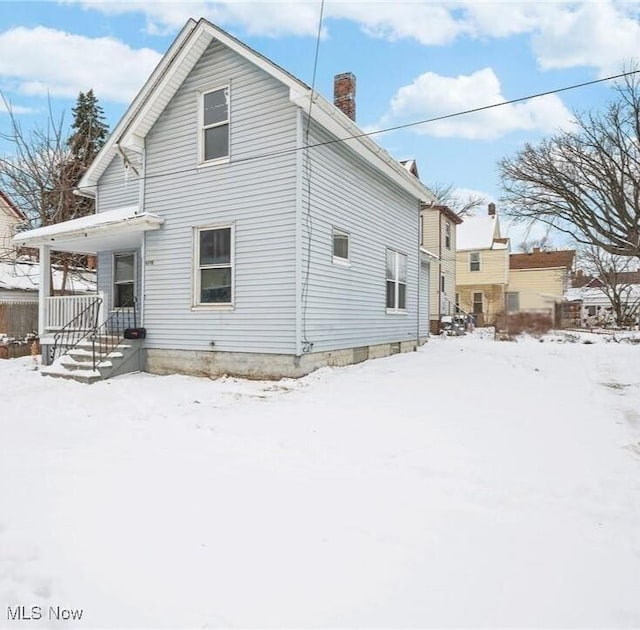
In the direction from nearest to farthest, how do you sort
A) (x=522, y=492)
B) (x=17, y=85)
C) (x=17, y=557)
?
(x=17, y=557)
(x=522, y=492)
(x=17, y=85)

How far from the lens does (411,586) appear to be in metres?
2.60

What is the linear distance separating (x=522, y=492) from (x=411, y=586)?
5.63 ft

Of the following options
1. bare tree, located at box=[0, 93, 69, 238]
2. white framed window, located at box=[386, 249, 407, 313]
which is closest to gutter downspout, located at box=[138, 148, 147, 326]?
white framed window, located at box=[386, 249, 407, 313]

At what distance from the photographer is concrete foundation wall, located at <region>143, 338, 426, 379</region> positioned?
920cm

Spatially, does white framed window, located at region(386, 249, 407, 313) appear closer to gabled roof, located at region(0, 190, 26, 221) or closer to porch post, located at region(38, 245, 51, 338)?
porch post, located at region(38, 245, 51, 338)

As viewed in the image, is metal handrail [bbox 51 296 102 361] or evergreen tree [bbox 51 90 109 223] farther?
evergreen tree [bbox 51 90 109 223]

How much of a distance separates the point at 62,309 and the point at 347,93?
9450 mm

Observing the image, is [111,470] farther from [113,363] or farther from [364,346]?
[364,346]

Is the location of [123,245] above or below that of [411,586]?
above

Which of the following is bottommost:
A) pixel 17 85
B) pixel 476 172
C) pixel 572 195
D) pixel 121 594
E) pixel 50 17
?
pixel 121 594

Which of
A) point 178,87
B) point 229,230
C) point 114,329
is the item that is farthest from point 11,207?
point 229,230

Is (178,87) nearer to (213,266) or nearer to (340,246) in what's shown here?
(213,266)

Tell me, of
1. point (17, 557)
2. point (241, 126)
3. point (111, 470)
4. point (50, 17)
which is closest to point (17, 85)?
point (50, 17)

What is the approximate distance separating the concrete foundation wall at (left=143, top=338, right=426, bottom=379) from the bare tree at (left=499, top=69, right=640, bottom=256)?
4635 mm
